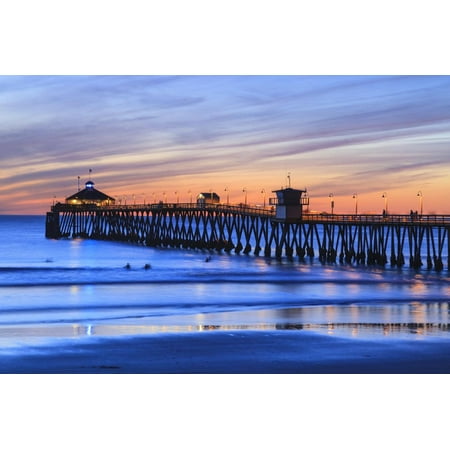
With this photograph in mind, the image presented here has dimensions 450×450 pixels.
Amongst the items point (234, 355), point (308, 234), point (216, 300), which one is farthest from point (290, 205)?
point (234, 355)

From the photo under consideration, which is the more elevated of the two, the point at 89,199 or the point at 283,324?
the point at 89,199

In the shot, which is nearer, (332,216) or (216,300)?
(216,300)

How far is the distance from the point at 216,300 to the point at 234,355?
9815 mm

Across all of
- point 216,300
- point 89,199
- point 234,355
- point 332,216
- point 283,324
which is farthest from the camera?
point 89,199

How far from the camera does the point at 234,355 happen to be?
1482 centimetres

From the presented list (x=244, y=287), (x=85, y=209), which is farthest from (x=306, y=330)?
(x=85, y=209)

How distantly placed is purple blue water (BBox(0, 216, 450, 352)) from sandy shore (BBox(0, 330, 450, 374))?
86 centimetres

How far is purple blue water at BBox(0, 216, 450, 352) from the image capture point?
59.8 feet

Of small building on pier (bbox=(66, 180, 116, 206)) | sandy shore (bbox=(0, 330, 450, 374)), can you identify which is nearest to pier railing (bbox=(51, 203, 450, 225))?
sandy shore (bbox=(0, 330, 450, 374))

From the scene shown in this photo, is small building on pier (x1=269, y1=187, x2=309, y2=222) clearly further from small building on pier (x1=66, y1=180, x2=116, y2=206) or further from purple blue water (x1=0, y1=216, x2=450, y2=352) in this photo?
small building on pier (x1=66, y1=180, x2=116, y2=206)

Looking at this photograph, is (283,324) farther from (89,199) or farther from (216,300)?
(89,199)

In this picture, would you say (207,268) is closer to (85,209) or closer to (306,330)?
(306,330)

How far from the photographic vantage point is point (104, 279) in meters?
33.2
